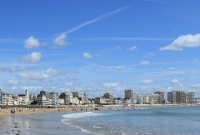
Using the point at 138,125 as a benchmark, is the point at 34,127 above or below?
above

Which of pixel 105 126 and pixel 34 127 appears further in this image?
pixel 105 126

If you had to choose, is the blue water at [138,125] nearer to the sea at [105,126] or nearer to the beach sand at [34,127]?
the sea at [105,126]

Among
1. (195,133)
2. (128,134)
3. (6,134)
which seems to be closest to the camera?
(6,134)

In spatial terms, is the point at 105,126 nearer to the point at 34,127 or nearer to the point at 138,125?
the point at 138,125

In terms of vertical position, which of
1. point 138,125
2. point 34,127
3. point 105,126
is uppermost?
point 34,127

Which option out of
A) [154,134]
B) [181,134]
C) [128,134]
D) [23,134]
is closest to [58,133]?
[23,134]

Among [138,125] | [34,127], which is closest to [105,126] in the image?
[138,125]

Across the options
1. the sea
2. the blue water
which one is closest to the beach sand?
the sea

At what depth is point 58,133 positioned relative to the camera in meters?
37.3

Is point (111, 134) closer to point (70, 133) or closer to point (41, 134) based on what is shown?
point (70, 133)

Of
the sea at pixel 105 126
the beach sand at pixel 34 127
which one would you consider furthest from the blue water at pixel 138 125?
the beach sand at pixel 34 127

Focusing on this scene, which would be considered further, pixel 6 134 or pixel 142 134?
pixel 142 134

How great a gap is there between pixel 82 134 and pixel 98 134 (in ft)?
5.10

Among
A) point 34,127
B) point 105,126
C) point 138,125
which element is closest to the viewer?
point 34,127
